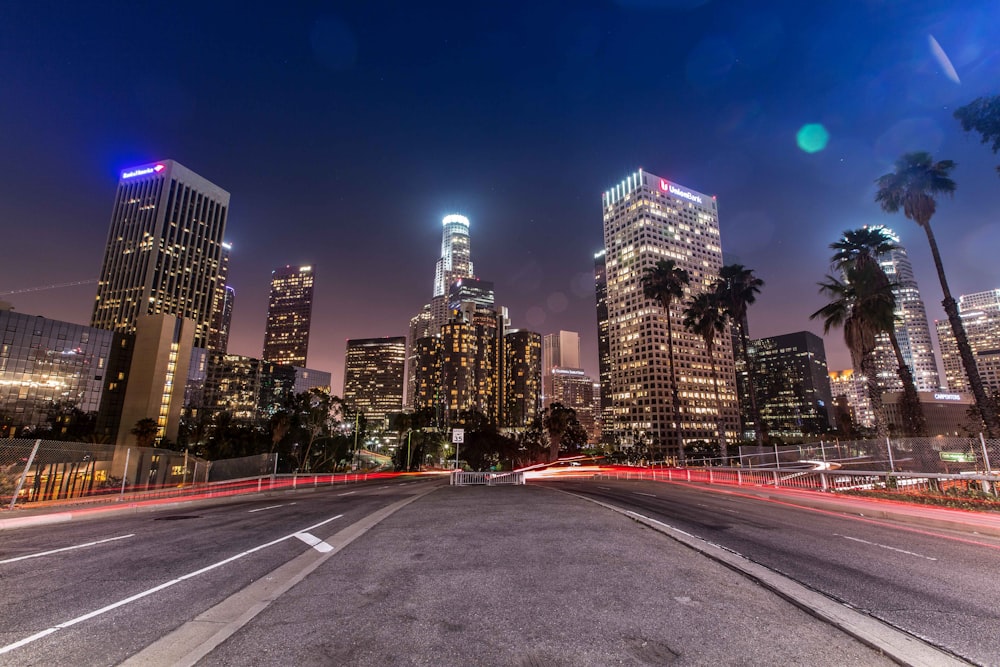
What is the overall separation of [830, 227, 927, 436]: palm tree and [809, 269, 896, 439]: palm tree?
3.2 inches

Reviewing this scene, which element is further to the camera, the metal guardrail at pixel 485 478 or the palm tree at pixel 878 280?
the metal guardrail at pixel 485 478

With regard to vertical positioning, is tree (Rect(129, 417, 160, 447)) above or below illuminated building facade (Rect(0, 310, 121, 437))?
below

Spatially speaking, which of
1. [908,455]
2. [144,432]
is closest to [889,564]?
[908,455]

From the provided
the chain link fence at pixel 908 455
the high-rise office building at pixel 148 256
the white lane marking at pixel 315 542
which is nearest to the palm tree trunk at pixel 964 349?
the chain link fence at pixel 908 455

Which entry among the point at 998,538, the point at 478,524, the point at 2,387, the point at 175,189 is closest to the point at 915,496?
the point at 998,538

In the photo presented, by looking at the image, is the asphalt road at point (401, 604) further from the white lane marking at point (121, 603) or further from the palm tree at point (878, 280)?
the palm tree at point (878, 280)

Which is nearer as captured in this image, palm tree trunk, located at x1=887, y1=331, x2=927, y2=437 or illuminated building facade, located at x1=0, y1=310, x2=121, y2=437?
palm tree trunk, located at x1=887, y1=331, x2=927, y2=437

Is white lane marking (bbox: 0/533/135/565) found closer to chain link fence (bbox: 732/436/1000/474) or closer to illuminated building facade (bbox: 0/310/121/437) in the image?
chain link fence (bbox: 732/436/1000/474)

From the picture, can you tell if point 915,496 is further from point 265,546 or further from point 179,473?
point 179,473

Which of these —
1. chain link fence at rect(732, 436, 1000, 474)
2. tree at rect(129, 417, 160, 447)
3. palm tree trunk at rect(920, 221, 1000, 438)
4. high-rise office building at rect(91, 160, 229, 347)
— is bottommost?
chain link fence at rect(732, 436, 1000, 474)

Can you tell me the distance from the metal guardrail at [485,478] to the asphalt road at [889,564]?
931 inches

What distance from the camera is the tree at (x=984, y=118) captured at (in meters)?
23.7

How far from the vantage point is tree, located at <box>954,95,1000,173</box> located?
23.7 meters

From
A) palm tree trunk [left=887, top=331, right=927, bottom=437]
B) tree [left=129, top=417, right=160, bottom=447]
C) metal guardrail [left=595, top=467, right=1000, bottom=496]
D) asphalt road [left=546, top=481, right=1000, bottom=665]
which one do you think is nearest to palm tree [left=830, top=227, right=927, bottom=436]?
palm tree trunk [left=887, top=331, right=927, bottom=437]
